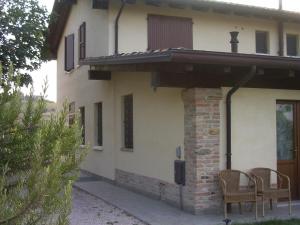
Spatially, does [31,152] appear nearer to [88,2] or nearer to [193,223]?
[193,223]

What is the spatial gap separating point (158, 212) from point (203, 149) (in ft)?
4.78

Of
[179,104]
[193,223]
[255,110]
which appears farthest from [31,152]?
[255,110]

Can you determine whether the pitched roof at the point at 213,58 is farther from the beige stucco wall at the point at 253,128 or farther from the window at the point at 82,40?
the window at the point at 82,40

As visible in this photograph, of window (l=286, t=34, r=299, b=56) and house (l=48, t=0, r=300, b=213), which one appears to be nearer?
house (l=48, t=0, r=300, b=213)

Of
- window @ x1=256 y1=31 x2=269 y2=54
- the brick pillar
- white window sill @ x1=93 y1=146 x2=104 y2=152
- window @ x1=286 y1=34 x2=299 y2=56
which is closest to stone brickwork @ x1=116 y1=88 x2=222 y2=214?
→ the brick pillar

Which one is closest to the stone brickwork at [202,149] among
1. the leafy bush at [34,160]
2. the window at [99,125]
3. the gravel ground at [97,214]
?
the gravel ground at [97,214]

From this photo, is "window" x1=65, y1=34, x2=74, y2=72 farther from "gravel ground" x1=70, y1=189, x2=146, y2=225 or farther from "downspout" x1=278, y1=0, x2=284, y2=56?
"gravel ground" x1=70, y1=189, x2=146, y2=225

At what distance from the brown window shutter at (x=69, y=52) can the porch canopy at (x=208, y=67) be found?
7.72 m

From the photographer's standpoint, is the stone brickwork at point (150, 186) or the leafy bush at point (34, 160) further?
the stone brickwork at point (150, 186)

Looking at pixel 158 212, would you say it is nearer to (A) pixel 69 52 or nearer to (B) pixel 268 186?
(B) pixel 268 186

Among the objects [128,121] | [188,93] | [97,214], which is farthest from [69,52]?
[188,93]

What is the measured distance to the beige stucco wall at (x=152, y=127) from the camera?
9156 millimetres

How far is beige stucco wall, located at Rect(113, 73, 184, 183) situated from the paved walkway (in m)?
0.59

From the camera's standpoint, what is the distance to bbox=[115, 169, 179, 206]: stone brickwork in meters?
9.16
